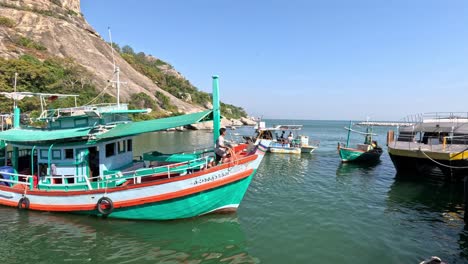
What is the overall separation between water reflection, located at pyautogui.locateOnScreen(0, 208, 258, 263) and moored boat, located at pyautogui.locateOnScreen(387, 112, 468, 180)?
15.6 m

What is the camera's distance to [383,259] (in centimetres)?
930

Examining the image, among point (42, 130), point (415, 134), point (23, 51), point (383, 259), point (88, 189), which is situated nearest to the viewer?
point (383, 259)

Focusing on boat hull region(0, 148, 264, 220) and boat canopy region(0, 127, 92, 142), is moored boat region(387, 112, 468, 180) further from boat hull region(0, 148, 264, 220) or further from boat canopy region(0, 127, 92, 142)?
boat canopy region(0, 127, 92, 142)

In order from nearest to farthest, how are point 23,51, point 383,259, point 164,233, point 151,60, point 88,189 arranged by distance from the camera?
point 383,259 < point 164,233 < point 88,189 < point 23,51 < point 151,60

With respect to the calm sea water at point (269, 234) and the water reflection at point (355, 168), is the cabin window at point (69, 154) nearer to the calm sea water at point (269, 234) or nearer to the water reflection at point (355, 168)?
the calm sea water at point (269, 234)

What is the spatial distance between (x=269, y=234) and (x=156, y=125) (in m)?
6.04

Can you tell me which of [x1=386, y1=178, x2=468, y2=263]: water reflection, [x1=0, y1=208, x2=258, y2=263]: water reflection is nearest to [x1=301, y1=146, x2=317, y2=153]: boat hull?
[x1=386, y1=178, x2=468, y2=263]: water reflection

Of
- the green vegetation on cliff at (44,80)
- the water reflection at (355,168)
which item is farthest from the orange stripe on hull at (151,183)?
the green vegetation on cliff at (44,80)

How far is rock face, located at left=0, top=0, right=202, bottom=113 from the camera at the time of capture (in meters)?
76.8

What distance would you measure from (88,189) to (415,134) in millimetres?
24041

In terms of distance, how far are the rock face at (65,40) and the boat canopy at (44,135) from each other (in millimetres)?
59685


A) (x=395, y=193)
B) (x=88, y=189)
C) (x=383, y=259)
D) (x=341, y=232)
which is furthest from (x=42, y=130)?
(x=395, y=193)

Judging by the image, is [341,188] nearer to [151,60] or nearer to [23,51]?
[23,51]

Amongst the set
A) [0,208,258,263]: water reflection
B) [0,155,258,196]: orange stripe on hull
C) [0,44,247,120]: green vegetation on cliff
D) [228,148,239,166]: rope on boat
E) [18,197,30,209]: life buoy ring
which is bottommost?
[0,208,258,263]: water reflection
